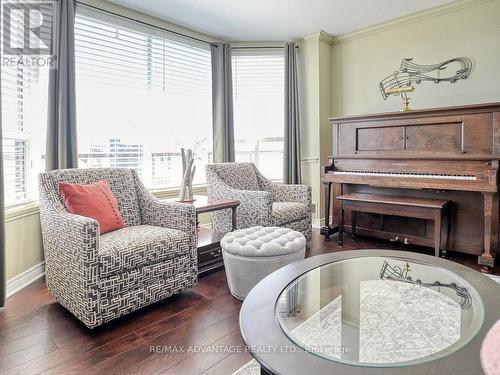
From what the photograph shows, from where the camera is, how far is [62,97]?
2768 millimetres

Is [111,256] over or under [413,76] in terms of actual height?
under

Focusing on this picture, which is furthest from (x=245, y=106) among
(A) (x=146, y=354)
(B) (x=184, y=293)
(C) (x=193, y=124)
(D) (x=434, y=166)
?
(A) (x=146, y=354)

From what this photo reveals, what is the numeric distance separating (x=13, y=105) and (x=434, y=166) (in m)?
3.56

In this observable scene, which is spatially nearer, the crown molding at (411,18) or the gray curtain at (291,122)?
the crown molding at (411,18)

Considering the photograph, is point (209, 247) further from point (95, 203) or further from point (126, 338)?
point (126, 338)

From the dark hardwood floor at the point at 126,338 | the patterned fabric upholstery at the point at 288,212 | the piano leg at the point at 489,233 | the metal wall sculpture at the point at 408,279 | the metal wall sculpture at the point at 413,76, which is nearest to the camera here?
the metal wall sculpture at the point at 408,279

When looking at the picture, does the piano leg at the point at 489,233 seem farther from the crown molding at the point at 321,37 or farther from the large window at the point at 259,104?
the crown molding at the point at 321,37

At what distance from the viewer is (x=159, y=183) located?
3848 mm

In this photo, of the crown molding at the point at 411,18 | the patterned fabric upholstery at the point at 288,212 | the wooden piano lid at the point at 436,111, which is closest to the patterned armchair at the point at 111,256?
the patterned fabric upholstery at the point at 288,212

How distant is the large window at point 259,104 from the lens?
4.40 metres

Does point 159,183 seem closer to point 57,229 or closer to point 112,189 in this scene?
point 112,189

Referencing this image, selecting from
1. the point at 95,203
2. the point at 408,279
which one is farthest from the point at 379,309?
the point at 95,203

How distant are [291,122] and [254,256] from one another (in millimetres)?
2586

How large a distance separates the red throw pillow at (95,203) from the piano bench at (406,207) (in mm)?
2217
